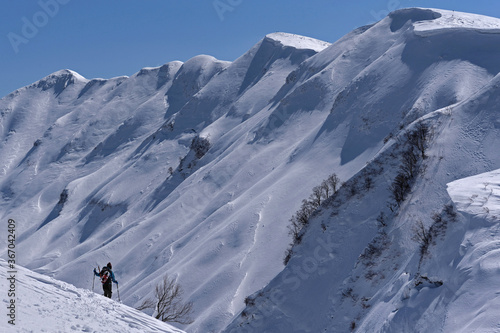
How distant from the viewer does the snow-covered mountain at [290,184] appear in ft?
75.9

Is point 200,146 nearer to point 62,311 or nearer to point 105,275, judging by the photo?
point 105,275

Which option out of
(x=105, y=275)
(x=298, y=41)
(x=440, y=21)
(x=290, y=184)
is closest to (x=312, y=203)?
(x=290, y=184)

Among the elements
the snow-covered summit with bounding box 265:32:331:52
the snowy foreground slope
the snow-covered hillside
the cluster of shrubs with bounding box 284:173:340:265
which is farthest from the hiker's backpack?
the snow-covered summit with bounding box 265:32:331:52

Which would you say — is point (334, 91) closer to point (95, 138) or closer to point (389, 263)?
point (389, 263)

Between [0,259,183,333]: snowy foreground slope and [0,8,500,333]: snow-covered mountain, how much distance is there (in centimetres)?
818

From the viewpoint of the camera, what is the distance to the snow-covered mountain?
2312cm

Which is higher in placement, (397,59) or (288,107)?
(288,107)

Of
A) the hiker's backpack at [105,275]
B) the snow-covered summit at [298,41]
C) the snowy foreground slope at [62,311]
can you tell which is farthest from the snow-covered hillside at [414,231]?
the snow-covered summit at [298,41]

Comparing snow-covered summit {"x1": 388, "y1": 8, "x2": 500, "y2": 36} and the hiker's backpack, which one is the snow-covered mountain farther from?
the hiker's backpack

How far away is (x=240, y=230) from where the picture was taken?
46.3 m

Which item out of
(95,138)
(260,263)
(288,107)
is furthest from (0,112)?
(260,263)

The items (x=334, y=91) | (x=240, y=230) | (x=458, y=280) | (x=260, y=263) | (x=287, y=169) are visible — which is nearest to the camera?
(x=458, y=280)

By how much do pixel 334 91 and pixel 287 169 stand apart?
18001 mm

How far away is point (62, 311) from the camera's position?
1230 cm
